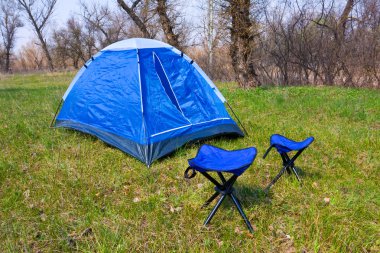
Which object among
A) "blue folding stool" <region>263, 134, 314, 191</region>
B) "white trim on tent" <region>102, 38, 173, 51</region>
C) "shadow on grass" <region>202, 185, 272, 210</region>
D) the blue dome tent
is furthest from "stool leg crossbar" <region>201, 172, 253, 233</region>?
"white trim on tent" <region>102, 38, 173, 51</region>

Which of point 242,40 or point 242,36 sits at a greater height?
point 242,36

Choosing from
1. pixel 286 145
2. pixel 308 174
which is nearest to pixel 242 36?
pixel 308 174

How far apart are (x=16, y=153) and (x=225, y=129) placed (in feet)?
9.73

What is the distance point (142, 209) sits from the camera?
9.17 ft

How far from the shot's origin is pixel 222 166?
97.2 inches

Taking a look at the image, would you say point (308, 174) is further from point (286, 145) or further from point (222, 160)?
point (222, 160)

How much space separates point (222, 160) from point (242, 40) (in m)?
7.14

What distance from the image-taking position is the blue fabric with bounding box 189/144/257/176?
7.68 feet

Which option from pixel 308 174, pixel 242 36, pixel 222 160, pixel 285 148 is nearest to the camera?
pixel 222 160

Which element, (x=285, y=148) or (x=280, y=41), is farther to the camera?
(x=280, y=41)

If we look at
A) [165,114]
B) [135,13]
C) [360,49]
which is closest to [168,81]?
[165,114]

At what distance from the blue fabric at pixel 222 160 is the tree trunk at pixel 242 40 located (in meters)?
Result: 6.84

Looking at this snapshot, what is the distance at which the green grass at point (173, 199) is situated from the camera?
2336mm

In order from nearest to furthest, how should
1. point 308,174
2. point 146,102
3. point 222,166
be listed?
point 222,166 → point 308,174 → point 146,102
